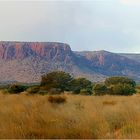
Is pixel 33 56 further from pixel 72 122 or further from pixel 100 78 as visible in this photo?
pixel 72 122

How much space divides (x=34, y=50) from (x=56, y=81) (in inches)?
2590

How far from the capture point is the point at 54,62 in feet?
321

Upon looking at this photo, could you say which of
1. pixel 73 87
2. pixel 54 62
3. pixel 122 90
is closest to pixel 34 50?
pixel 54 62

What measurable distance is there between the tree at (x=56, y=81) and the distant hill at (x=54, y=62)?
3940 cm

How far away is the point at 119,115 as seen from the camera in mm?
9953

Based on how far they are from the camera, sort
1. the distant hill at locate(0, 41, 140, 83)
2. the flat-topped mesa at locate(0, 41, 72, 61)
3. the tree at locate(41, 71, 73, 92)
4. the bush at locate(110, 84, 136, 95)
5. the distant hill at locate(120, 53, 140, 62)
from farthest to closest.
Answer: the distant hill at locate(120, 53, 140, 62), the flat-topped mesa at locate(0, 41, 72, 61), the distant hill at locate(0, 41, 140, 83), the tree at locate(41, 71, 73, 92), the bush at locate(110, 84, 136, 95)

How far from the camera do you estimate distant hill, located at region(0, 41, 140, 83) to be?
84.2m

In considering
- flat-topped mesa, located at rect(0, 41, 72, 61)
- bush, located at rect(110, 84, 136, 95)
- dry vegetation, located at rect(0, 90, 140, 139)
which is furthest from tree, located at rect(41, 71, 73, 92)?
flat-topped mesa, located at rect(0, 41, 72, 61)

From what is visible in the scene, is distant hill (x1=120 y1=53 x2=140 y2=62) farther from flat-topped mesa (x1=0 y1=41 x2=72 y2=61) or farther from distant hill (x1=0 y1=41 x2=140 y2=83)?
flat-topped mesa (x1=0 y1=41 x2=72 y2=61)

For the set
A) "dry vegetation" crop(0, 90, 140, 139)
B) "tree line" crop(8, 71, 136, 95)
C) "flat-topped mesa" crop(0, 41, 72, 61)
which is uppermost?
"flat-topped mesa" crop(0, 41, 72, 61)

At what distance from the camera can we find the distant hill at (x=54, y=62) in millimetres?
84250

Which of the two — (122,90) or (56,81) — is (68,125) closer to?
(122,90)

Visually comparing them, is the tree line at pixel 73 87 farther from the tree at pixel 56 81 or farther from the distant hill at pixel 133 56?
the distant hill at pixel 133 56

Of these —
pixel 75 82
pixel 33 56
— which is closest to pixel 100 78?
pixel 33 56
